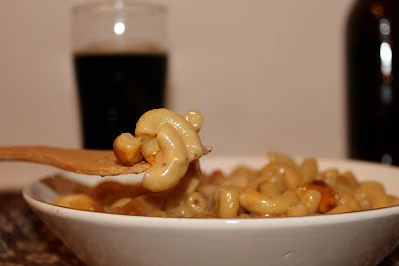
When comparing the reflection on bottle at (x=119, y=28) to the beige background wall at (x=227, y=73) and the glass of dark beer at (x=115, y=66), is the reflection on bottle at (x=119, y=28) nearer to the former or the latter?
the glass of dark beer at (x=115, y=66)

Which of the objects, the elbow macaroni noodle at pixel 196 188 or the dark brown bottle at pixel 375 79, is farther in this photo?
the dark brown bottle at pixel 375 79

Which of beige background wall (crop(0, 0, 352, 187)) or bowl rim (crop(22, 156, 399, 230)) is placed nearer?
bowl rim (crop(22, 156, 399, 230))

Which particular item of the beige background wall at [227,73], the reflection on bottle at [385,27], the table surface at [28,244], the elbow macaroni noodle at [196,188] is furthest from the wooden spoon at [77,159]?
the reflection on bottle at [385,27]

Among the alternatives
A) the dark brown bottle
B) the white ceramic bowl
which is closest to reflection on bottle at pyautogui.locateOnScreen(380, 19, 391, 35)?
the dark brown bottle

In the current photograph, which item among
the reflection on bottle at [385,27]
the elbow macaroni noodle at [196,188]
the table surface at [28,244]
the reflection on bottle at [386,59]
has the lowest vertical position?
the table surface at [28,244]

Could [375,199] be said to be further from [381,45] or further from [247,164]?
[381,45]

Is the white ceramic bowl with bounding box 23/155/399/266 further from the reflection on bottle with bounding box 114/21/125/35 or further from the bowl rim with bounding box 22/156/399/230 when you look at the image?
the reflection on bottle with bounding box 114/21/125/35

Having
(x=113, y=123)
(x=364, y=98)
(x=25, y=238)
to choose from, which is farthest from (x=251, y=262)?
(x=364, y=98)
